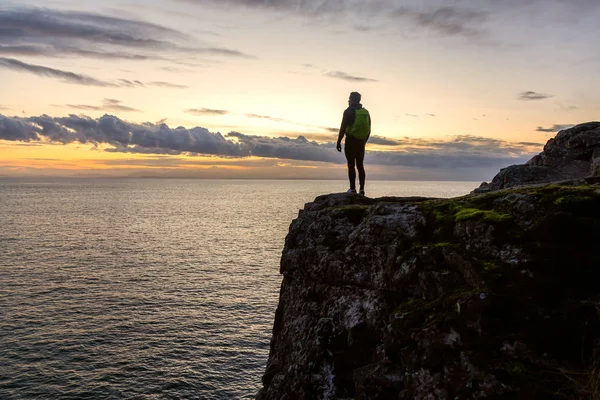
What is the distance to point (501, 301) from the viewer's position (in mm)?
9172

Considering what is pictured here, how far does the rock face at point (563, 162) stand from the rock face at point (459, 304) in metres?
6.97

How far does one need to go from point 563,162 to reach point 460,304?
16.8 m

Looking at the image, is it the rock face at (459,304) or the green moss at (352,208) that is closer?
the rock face at (459,304)

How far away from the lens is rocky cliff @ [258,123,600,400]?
8.44 meters

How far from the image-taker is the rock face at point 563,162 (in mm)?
19875

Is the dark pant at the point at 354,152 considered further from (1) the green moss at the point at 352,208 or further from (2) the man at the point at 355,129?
(1) the green moss at the point at 352,208

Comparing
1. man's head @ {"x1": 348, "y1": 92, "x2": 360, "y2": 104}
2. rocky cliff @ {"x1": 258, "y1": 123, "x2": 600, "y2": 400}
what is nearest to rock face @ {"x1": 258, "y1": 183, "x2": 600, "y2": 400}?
rocky cliff @ {"x1": 258, "y1": 123, "x2": 600, "y2": 400}

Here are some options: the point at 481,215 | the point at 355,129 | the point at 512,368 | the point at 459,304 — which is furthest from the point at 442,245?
the point at 355,129

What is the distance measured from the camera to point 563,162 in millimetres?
22094

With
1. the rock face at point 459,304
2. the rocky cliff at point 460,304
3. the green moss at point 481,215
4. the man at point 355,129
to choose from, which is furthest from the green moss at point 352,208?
the green moss at point 481,215

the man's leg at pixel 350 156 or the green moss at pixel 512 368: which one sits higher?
the man's leg at pixel 350 156

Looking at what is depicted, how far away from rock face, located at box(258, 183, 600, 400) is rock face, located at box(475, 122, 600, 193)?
6.97m

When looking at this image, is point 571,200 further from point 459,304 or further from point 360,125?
point 360,125

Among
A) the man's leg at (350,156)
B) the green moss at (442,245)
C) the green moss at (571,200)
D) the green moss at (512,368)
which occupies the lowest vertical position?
the green moss at (512,368)
